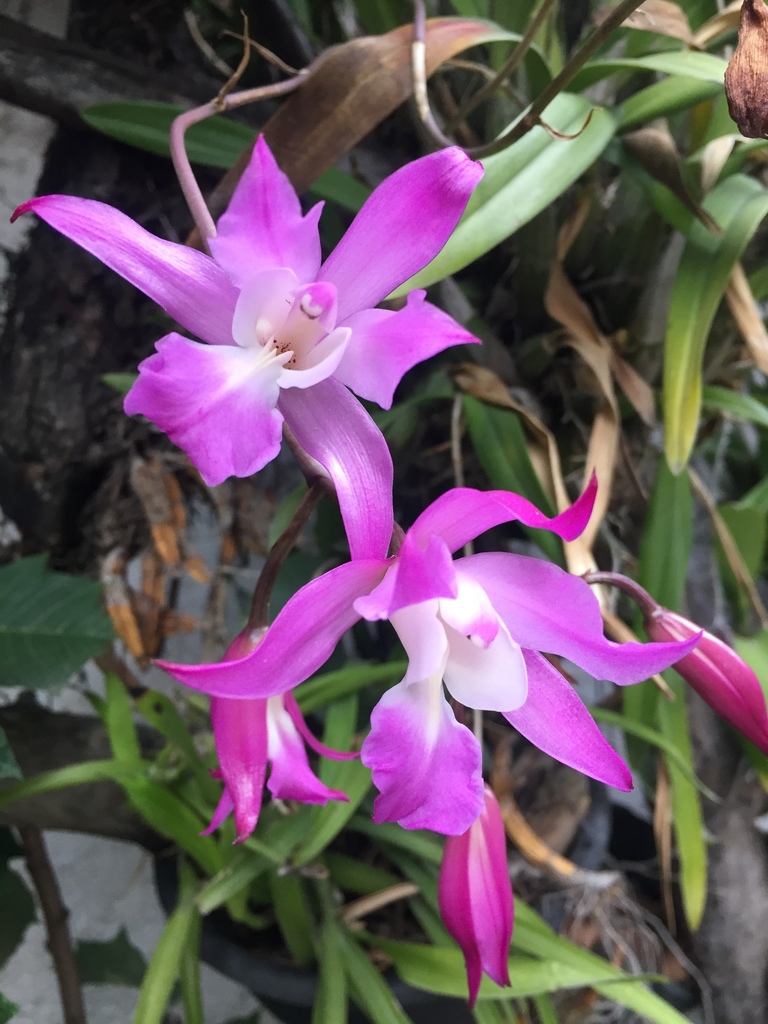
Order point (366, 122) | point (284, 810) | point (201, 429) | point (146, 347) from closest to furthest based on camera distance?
point (201, 429)
point (366, 122)
point (284, 810)
point (146, 347)

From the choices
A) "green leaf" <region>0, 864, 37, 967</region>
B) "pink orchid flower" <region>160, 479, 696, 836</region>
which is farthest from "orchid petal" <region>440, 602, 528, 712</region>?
"green leaf" <region>0, 864, 37, 967</region>

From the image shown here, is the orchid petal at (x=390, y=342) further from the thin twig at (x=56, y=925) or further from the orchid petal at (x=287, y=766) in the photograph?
the thin twig at (x=56, y=925)

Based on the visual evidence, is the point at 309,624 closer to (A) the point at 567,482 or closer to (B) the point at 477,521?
(B) the point at 477,521

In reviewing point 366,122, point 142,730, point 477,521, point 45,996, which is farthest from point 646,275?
point 45,996

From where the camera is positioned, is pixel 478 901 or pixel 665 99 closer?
pixel 478 901

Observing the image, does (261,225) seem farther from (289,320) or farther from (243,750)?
(243,750)

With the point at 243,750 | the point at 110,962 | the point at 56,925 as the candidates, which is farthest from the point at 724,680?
the point at 110,962
